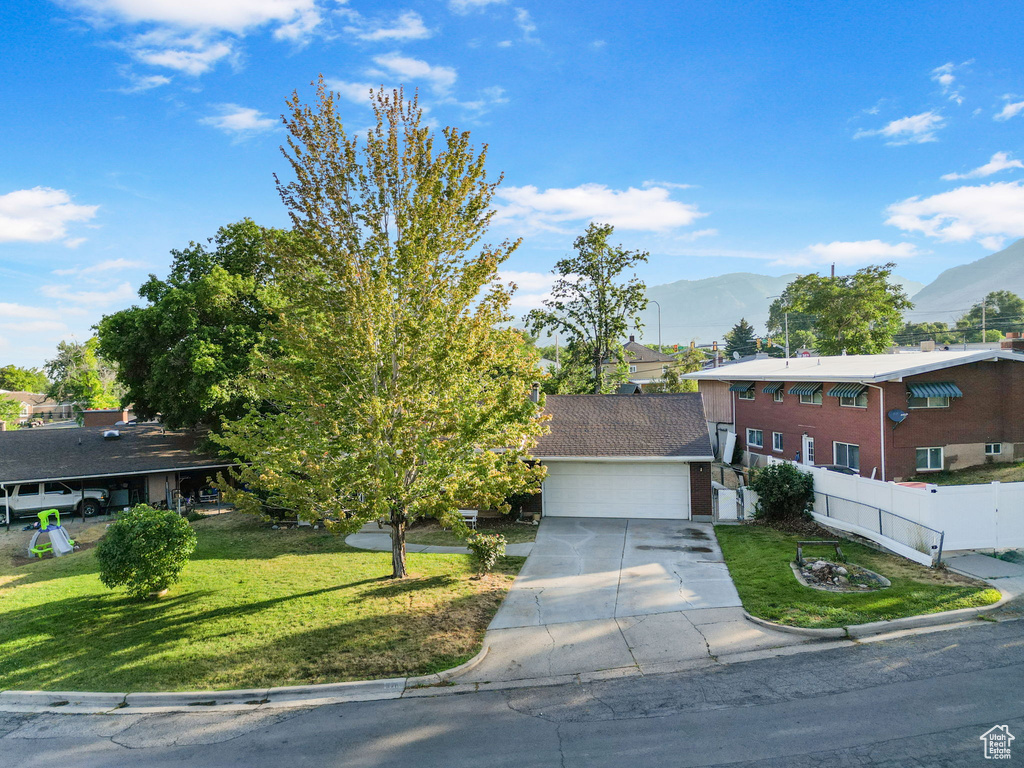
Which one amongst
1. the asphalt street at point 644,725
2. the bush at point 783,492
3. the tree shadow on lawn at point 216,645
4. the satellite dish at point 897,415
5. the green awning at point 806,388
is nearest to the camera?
the asphalt street at point 644,725

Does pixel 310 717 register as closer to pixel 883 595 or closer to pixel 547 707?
pixel 547 707


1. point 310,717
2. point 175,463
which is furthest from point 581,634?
point 175,463

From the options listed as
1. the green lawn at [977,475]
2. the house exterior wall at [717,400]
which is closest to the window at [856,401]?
the green lawn at [977,475]

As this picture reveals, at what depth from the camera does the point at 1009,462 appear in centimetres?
2155

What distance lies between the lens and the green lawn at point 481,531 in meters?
18.9

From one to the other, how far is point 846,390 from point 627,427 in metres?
8.58

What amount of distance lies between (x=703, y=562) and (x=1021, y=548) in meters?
7.22

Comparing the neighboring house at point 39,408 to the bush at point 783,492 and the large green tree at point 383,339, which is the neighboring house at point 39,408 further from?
the bush at point 783,492

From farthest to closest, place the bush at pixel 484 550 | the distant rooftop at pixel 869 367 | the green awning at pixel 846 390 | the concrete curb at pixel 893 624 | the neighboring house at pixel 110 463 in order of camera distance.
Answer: the neighboring house at pixel 110 463 → the green awning at pixel 846 390 → the distant rooftop at pixel 869 367 → the bush at pixel 484 550 → the concrete curb at pixel 893 624

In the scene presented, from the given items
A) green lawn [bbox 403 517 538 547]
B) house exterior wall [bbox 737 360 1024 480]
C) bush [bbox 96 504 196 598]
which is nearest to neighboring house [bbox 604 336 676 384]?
house exterior wall [bbox 737 360 1024 480]

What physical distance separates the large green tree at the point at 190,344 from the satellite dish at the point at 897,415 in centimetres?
2477

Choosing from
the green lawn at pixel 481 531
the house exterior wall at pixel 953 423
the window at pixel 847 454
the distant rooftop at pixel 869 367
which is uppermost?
the distant rooftop at pixel 869 367

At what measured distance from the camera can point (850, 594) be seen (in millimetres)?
12008

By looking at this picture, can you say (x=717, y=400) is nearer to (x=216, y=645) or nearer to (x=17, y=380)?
(x=216, y=645)
